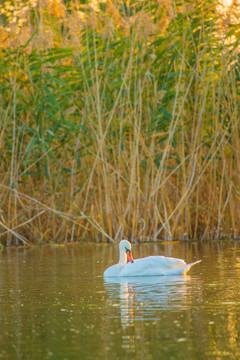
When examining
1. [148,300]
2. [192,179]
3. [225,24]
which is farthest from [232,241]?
[148,300]

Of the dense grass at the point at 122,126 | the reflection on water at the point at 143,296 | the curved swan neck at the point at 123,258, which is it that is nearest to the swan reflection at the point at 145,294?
the reflection on water at the point at 143,296

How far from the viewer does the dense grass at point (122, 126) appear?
10.3m

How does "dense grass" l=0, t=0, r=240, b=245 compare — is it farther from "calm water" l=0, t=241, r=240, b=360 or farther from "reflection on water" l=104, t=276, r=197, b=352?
"reflection on water" l=104, t=276, r=197, b=352

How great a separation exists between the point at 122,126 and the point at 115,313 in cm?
557

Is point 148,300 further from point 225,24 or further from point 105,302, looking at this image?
point 225,24

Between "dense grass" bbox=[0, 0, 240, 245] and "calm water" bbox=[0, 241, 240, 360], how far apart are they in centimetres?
216

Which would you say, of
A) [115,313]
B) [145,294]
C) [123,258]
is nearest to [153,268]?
[123,258]

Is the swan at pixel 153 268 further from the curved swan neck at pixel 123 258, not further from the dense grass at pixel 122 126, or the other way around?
the dense grass at pixel 122 126

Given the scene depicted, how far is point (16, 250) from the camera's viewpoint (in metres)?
10.0

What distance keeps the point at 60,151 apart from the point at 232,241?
246 cm

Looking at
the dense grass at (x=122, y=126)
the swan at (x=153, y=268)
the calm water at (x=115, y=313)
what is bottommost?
the calm water at (x=115, y=313)

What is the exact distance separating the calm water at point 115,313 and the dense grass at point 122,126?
2156mm

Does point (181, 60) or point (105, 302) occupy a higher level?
point (181, 60)

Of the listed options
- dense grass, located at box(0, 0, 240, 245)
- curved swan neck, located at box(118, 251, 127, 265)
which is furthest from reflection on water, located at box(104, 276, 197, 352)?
dense grass, located at box(0, 0, 240, 245)
